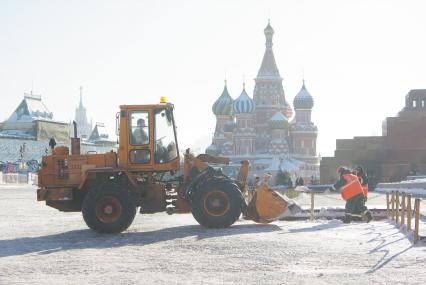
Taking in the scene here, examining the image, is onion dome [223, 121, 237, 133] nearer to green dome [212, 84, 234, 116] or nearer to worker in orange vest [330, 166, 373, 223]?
green dome [212, 84, 234, 116]

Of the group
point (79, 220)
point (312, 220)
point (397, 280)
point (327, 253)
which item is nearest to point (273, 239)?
point (327, 253)

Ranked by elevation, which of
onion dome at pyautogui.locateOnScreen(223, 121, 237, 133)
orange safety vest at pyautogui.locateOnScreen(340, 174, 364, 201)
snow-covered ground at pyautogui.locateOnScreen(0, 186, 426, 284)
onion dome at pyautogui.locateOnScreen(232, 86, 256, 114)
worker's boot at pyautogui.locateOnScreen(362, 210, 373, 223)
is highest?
onion dome at pyautogui.locateOnScreen(232, 86, 256, 114)

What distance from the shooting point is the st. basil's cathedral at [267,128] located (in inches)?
4558

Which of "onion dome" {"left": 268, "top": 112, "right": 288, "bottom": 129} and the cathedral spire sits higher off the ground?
the cathedral spire

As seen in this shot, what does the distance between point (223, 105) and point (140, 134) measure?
111988 mm

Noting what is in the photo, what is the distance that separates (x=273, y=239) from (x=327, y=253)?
1801 mm

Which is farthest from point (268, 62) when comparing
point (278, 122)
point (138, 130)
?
point (138, 130)

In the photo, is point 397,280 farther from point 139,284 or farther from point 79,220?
point 79,220

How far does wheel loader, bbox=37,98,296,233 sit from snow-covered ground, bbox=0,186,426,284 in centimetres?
41

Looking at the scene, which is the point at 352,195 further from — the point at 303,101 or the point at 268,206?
the point at 303,101

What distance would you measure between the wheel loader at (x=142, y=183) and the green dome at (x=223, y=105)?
4384 inches

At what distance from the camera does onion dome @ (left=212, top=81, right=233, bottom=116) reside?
125625mm

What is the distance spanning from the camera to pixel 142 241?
12141mm

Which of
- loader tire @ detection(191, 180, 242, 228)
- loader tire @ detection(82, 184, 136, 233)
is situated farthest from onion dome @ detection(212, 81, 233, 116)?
loader tire @ detection(82, 184, 136, 233)
